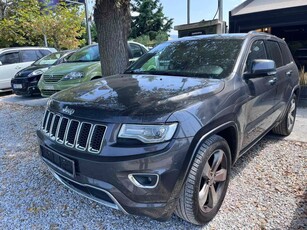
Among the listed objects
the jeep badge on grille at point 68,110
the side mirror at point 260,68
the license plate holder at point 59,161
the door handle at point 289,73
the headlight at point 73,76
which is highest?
the side mirror at point 260,68

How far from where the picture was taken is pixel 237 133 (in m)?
2.66

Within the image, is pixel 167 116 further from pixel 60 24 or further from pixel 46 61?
pixel 60 24

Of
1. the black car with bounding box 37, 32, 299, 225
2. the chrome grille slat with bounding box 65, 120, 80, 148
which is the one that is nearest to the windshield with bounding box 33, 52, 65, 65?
the black car with bounding box 37, 32, 299, 225

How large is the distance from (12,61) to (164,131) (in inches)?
400

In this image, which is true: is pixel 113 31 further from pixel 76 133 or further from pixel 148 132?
pixel 148 132

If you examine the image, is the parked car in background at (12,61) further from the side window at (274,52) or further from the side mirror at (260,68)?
the side mirror at (260,68)

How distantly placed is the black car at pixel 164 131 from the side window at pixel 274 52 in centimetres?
65

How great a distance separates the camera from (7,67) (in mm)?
10000

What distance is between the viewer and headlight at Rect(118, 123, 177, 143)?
1962 millimetres

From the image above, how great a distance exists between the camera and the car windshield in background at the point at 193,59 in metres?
2.90

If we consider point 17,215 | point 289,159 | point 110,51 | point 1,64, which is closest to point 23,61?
point 1,64

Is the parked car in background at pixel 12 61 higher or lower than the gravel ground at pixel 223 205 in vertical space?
higher

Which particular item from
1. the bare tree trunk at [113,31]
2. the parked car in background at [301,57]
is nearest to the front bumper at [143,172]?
the bare tree trunk at [113,31]

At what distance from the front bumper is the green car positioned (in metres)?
4.52
